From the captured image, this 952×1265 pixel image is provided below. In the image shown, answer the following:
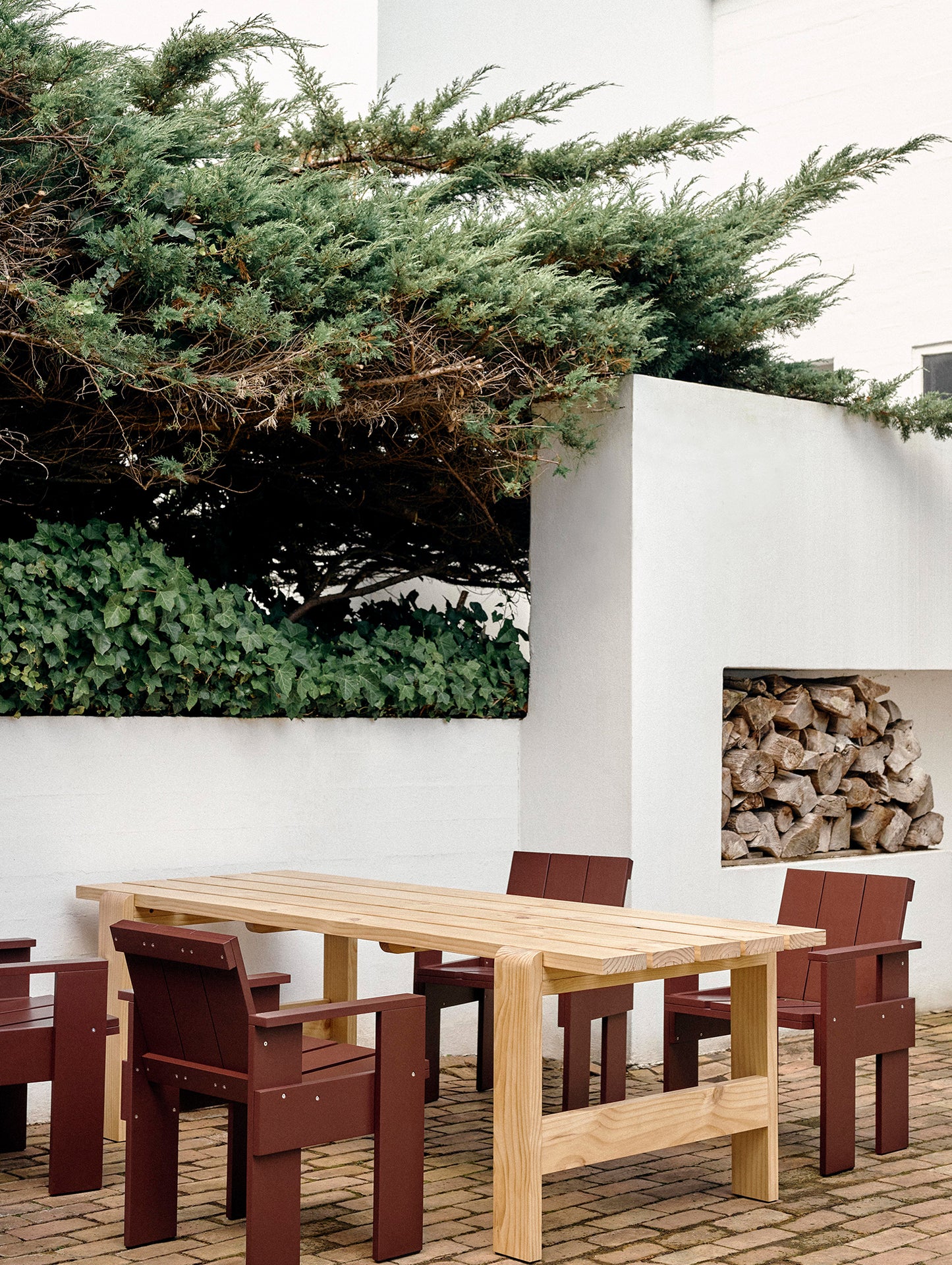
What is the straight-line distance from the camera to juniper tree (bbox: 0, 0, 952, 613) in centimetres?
479

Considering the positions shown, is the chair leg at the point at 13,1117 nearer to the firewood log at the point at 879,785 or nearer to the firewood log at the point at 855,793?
the firewood log at the point at 855,793

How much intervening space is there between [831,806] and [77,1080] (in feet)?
14.5

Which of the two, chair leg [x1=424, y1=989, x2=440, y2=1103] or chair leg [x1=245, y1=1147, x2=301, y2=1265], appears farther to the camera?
chair leg [x1=424, y1=989, x2=440, y2=1103]

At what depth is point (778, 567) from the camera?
6824 mm

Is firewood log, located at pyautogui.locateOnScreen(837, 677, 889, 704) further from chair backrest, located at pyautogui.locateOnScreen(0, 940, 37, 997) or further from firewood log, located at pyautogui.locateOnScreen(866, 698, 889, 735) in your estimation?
chair backrest, located at pyautogui.locateOnScreen(0, 940, 37, 997)

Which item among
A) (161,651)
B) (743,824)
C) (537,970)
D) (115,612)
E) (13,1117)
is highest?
(115,612)

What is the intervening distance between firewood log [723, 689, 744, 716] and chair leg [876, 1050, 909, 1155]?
7.65ft

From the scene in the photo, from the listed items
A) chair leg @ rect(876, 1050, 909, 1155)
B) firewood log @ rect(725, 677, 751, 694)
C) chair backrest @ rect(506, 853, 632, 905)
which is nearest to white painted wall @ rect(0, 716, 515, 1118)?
chair backrest @ rect(506, 853, 632, 905)

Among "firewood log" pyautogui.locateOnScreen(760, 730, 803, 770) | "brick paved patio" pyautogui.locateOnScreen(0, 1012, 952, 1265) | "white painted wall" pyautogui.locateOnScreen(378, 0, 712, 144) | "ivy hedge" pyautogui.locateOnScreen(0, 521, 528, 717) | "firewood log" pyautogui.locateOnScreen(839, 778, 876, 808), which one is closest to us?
"brick paved patio" pyautogui.locateOnScreen(0, 1012, 952, 1265)

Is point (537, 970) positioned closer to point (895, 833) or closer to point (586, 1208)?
point (586, 1208)

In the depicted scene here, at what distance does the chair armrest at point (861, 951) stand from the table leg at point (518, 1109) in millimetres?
1216

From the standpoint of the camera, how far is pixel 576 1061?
17.3 ft

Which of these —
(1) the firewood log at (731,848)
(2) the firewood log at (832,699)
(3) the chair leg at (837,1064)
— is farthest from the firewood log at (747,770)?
(3) the chair leg at (837,1064)

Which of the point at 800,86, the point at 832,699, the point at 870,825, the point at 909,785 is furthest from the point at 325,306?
the point at 800,86
